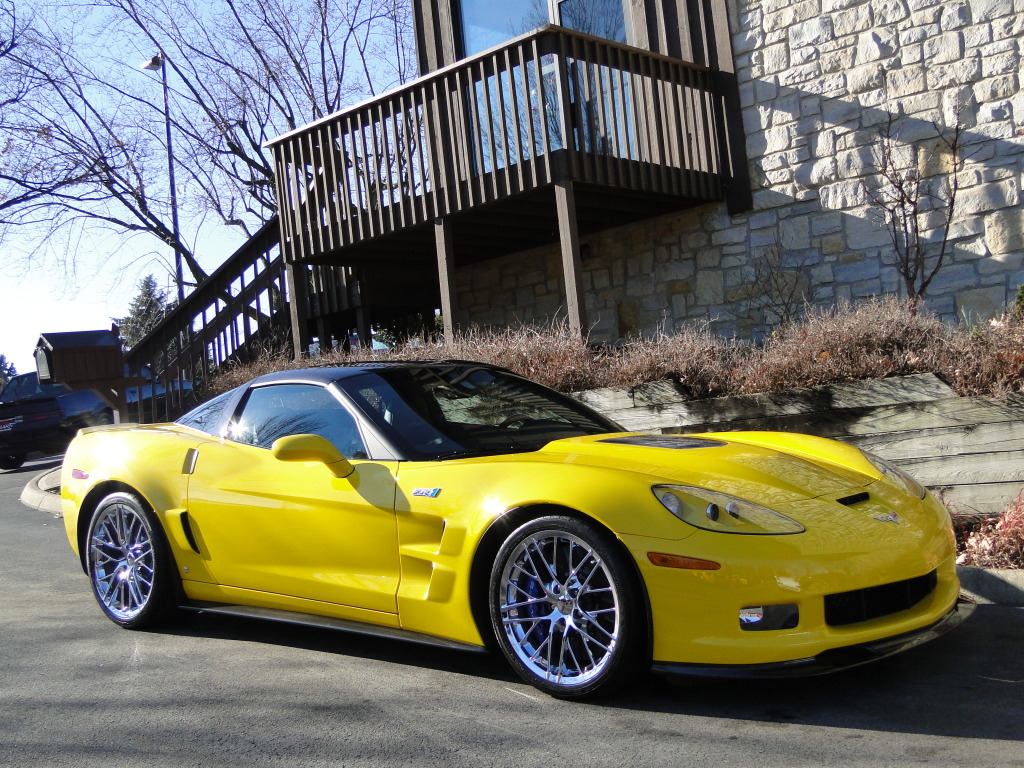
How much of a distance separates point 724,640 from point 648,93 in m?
8.14

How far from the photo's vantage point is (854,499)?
381 cm

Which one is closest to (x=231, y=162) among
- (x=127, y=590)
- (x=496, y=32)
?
(x=496, y=32)

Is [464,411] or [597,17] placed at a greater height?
[597,17]

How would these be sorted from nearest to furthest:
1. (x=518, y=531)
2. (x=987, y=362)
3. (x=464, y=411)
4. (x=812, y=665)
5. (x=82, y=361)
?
(x=812, y=665), (x=518, y=531), (x=464, y=411), (x=987, y=362), (x=82, y=361)

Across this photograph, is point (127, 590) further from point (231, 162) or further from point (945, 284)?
point (231, 162)

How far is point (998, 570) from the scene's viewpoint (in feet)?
15.5

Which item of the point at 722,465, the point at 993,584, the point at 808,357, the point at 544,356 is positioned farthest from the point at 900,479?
the point at 544,356

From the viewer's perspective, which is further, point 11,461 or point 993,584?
point 11,461

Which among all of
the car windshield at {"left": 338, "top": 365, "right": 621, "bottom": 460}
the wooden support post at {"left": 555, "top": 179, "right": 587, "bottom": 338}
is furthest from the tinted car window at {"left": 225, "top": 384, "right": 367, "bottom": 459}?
the wooden support post at {"left": 555, "top": 179, "right": 587, "bottom": 338}

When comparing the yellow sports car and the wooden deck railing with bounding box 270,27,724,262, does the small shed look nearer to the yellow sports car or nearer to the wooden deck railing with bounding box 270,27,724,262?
the wooden deck railing with bounding box 270,27,724,262

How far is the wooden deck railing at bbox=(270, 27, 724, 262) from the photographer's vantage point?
31.8 feet

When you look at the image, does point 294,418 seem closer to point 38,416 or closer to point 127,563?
point 127,563

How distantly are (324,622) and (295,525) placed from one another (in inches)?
16.9

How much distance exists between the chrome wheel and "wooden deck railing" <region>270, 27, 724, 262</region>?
252 inches
